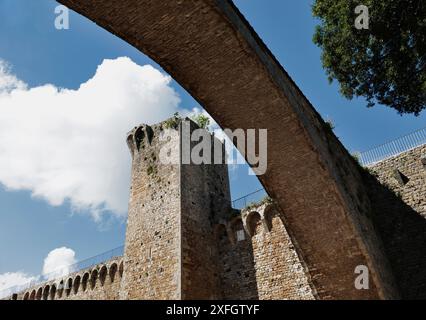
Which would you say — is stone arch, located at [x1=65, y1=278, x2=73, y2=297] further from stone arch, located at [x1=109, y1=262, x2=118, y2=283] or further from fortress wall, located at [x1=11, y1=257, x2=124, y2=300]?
stone arch, located at [x1=109, y1=262, x2=118, y2=283]

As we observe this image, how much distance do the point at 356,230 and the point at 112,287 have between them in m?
12.0

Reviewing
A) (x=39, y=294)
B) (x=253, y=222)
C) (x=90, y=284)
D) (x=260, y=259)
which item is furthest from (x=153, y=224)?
(x=39, y=294)

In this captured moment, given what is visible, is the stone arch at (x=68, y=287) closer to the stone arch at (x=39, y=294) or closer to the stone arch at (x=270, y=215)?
the stone arch at (x=39, y=294)

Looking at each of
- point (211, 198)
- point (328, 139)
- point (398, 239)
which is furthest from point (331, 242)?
point (211, 198)

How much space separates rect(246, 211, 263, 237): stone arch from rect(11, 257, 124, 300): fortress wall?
6.29 m

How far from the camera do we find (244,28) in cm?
621

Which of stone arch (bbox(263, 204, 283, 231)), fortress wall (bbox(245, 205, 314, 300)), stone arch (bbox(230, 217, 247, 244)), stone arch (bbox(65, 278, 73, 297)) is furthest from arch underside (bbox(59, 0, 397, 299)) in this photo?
stone arch (bbox(65, 278, 73, 297))

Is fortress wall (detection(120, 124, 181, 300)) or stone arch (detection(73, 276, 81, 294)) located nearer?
fortress wall (detection(120, 124, 181, 300))

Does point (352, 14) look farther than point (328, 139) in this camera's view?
Yes

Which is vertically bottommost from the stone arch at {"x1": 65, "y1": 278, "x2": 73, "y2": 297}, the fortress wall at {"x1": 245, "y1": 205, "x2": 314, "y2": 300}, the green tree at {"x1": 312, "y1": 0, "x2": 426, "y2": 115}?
the fortress wall at {"x1": 245, "y1": 205, "x2": 314, "y2": 300}

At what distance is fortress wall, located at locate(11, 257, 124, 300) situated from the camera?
16.4 m

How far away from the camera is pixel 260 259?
41.6 ft

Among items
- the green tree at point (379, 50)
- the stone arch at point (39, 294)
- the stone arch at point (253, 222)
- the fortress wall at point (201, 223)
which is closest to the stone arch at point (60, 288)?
the stone arch at point (39, 294)
